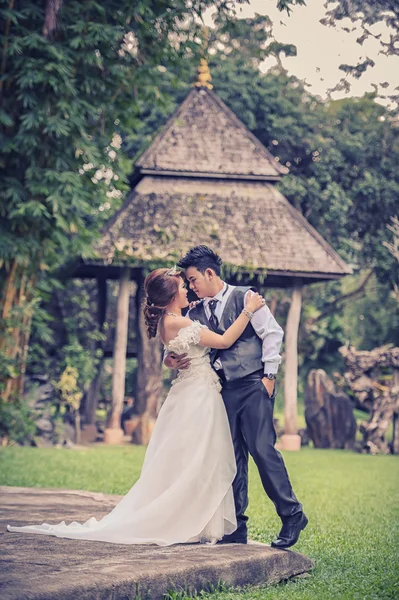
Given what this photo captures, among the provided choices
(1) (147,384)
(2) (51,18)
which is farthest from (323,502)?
(1) (147,384)

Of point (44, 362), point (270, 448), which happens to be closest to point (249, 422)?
point (270, 448)

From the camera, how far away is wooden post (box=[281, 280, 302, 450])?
59.2ft

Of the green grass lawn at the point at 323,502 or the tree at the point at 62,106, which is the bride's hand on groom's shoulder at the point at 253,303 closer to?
the green grass lawn at the point at 323,502

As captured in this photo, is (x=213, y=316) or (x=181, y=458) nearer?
(x=181, y=458)

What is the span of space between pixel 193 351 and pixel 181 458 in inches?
27.5

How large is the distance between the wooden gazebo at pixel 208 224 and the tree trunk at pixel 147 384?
0.06 feet

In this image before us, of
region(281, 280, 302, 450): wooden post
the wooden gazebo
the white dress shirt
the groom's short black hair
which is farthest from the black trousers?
region(281, 280, 302, 450): wooden post

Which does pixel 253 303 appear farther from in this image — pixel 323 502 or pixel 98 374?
pixel 98 374

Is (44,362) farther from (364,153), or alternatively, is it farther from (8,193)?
(364,153)

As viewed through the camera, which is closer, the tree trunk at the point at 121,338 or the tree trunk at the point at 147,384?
the tree trunk at the point at 147,384

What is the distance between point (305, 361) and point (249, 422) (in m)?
24.6

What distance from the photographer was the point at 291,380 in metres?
18.3

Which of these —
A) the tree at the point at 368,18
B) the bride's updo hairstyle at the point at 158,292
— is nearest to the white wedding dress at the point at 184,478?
the bride's updo hairstyle at the point at 158,292

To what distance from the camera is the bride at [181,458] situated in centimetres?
561
